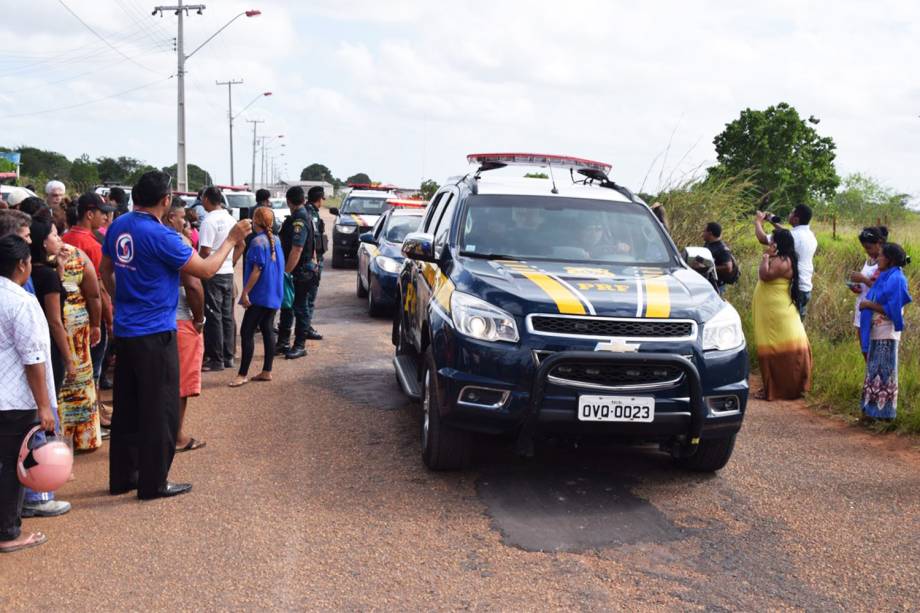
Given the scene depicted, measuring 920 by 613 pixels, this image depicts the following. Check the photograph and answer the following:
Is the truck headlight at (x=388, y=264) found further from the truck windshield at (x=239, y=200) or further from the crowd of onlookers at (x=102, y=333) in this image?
the truck windshield at (x=239, y=200)

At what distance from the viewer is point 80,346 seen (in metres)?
6.16

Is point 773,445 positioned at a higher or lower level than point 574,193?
lower

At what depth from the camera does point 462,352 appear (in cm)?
533

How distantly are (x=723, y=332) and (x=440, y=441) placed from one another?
1.87m

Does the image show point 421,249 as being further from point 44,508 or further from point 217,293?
point 217,293

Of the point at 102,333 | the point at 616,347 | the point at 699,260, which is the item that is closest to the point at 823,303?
the point at 699,260

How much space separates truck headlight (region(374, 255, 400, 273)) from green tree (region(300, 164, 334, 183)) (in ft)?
494

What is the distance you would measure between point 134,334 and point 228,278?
13.6ft

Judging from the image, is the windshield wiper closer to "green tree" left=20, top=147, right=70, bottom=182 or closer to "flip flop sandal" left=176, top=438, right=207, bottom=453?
"flip flop sandal" left=176, top=438, right=207, bottom=453

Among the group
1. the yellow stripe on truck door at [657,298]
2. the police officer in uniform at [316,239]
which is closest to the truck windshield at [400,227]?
the police officer in uniform at [316,239]

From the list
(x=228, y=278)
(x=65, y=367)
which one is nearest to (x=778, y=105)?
(x=228, y=278)

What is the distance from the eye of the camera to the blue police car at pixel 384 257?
12.7 metres

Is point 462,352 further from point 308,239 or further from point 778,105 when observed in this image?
point 778,105

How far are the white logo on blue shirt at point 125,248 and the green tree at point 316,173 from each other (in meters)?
158
